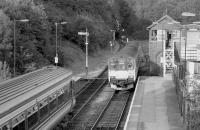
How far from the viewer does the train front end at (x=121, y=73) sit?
100 ft

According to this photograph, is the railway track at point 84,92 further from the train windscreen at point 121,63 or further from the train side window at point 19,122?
the train side window at point 19,122

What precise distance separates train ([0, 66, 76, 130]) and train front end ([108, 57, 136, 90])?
1012 cm

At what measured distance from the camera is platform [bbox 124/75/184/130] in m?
19.5

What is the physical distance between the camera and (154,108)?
77.9 feet

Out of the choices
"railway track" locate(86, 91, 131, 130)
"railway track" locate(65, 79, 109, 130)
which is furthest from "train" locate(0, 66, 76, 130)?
"railway track" locate(86, 91, 131, 130)

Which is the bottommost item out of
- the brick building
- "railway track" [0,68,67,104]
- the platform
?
the platform

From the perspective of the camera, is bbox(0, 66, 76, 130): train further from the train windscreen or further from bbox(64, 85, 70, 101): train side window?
the train windscreen

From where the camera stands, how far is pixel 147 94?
2892cm

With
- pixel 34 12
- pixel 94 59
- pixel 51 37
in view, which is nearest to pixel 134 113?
pixel 34 12

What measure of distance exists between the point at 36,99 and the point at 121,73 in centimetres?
1633

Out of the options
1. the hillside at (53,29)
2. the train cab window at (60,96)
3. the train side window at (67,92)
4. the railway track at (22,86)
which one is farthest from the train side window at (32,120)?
the hillside at (53,29)

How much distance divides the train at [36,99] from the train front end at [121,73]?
10.1 m

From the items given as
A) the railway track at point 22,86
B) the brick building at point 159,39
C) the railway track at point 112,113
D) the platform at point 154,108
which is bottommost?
the railway track at point 112,113

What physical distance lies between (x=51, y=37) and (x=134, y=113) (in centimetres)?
2958
